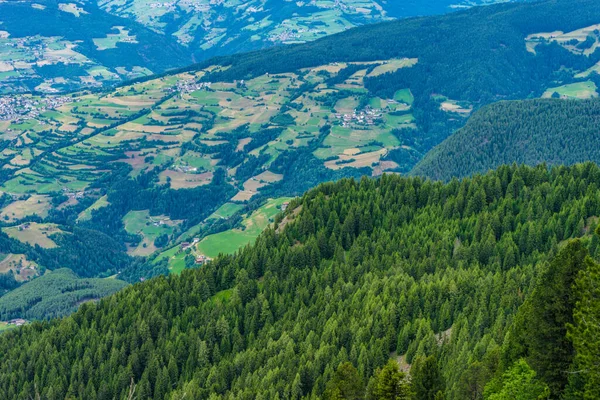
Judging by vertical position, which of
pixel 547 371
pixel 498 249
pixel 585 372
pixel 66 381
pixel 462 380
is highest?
pixel 585 372

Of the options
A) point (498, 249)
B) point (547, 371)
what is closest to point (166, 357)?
point (498, 249)

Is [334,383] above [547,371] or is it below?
below

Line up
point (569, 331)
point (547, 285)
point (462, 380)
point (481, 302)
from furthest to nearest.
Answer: point (481, 302) < point (462, 380) < point (547, 285) < point (569, 331)

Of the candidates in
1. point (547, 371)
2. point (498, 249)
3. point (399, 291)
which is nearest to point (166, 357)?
point (399, 291)

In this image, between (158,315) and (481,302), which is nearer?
(481,302)

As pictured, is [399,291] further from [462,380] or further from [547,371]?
[547,371]

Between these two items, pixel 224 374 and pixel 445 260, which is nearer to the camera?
pixel 224 374

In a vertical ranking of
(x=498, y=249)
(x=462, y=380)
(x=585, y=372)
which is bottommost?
(x=498, y=249)

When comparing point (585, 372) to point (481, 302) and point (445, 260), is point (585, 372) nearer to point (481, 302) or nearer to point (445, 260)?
point (481, 302)

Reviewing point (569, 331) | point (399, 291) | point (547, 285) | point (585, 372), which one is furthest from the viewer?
point (399, 291)
